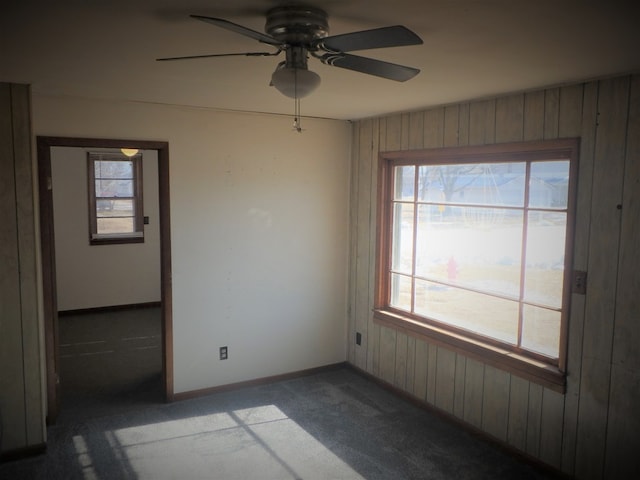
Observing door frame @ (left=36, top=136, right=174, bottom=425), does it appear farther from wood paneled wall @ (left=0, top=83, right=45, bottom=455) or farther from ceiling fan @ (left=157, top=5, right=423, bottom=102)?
ceiling fan @ (left=157, top=5, right=423, bottom=102)

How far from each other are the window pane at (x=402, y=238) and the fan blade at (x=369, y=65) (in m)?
2.28

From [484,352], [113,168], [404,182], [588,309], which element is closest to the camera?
[588,309]

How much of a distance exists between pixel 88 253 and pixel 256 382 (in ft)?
11.4

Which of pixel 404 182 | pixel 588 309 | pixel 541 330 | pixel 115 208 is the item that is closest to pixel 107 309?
pixel 115 208

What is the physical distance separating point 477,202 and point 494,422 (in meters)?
1.49

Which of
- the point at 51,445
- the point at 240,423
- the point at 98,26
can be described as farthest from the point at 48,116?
the point at 240,423

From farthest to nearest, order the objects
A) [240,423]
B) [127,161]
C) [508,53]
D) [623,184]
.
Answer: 1. [127,161]
2. [240,423]
3. [623,184]
4. [508,53]

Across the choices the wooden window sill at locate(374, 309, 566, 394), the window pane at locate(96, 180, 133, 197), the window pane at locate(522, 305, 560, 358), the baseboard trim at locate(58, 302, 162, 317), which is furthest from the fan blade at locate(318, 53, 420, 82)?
the baseboard trim at locate(58, 302, 162, 317)

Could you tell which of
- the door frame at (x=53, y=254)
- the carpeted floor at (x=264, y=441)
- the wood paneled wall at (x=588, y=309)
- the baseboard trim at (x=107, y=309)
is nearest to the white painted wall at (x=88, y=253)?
the baseboard trim at (x=107, y=309)

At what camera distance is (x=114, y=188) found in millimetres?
6832

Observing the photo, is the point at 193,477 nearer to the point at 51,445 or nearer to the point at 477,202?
the point at 51,445

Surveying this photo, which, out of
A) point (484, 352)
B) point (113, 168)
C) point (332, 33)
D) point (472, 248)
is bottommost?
point (484, 352)

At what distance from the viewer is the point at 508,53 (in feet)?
7.34

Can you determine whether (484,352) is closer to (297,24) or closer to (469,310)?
(469,310)
